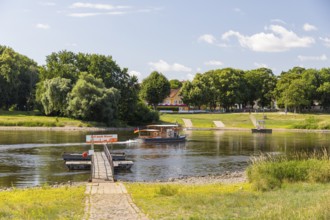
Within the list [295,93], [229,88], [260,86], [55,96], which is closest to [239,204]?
[55,96]

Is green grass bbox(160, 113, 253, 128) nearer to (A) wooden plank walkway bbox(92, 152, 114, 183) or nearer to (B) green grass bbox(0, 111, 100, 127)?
(B) green grass bbox(0, 111, 100, 127)

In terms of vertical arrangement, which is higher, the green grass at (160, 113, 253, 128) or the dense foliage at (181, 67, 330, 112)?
the dense foliage at (181, 67, 330, 112)

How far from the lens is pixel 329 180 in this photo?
26.8 m

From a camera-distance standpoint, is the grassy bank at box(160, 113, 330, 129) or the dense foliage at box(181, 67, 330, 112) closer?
the grassy bank at box(160, 113, 330, 129)

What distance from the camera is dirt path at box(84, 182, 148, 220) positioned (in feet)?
55.7

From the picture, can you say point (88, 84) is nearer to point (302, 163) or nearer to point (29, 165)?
point (29, 165)

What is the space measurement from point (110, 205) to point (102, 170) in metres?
16.6

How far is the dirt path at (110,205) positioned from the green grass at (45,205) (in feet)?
1.34

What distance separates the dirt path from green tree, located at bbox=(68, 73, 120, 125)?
7199 centimetres

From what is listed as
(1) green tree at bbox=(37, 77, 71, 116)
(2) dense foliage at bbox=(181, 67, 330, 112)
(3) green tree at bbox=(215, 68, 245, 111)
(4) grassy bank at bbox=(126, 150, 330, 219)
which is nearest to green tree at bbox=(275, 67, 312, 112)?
(2) dense foliage at bbox=(181, 67, 330, 112)

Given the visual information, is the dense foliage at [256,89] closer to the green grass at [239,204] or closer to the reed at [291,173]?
the reed at [291,173]

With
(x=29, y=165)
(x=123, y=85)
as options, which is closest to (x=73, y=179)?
(x=29, y=165)

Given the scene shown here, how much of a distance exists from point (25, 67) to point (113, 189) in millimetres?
102650

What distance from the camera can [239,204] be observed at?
63.0ft
